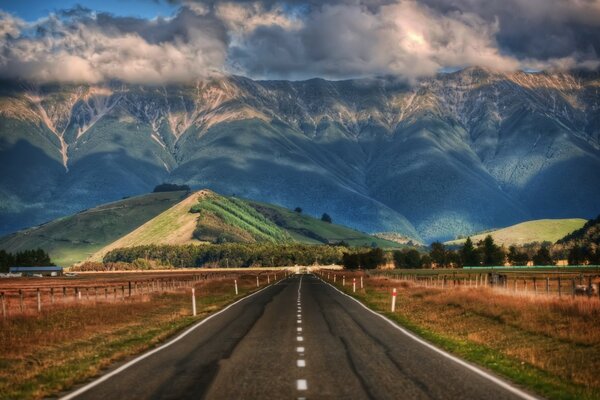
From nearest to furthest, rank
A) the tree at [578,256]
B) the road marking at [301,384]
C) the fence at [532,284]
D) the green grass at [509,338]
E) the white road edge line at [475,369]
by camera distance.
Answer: the white road edge line at [475,369] → the road marking at [301,384] → the green grass at [509,338] → the fence at [532,284] → the tree at [578,256]

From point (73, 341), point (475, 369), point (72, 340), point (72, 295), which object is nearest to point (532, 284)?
point (72, 295)

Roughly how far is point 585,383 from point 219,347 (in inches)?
462

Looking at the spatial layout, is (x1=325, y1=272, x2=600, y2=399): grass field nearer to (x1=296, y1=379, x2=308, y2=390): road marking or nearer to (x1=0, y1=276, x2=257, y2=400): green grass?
(x1=296, y1=379, x2=308, y2=390): road marking

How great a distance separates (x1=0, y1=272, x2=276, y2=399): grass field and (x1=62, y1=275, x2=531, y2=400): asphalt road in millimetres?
1111

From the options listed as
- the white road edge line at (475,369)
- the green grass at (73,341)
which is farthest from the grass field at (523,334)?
the green grass at (73,341)

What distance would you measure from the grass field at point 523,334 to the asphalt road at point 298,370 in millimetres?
1061

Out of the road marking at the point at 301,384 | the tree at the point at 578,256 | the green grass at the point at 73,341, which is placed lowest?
the road marking at the point at 301,384

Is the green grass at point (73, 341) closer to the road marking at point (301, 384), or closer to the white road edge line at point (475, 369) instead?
the road marking at point (301, 384)

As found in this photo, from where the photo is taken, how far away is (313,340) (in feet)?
89.2

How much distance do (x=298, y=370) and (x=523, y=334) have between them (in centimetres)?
1167

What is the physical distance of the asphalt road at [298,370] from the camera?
54.4 feet

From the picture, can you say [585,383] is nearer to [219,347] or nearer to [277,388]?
[277,388]

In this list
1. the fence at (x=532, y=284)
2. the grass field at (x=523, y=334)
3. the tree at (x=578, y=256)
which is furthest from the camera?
the tree at (x=578, y=256)

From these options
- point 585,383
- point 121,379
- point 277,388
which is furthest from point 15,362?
point 585,383
